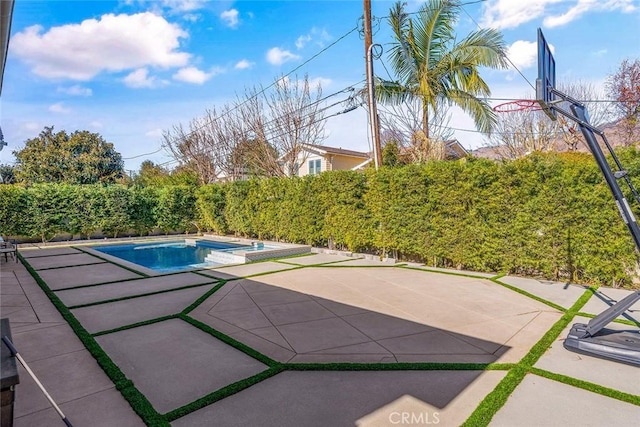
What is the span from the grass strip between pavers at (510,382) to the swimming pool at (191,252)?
8.05 m

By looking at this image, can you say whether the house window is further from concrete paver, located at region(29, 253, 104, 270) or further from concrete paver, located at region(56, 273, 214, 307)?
concrete paver, located at region(56, 273, 214, 307)

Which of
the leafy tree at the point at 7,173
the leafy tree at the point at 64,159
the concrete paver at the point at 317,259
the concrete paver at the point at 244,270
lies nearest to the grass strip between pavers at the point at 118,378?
the concrete paver at the point at 244,270

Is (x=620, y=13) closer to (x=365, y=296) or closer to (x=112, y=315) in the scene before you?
(x=365, y=296)

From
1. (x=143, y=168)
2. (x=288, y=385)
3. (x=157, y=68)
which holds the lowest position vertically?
(x=288, y=385)

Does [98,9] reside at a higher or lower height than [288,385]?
higher

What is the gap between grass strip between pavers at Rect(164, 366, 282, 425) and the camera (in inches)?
110

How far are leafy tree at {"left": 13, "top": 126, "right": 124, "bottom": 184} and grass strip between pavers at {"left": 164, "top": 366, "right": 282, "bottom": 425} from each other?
29.2 m

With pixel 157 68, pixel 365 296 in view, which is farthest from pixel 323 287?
pixel 157 68

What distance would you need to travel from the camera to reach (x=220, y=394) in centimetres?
306

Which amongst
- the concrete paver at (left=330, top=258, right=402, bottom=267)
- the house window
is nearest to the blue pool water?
the concrete paver at (left=330, top=258, right=402, bottom=267)

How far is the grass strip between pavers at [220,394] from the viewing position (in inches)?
110

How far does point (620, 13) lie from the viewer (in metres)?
10.6

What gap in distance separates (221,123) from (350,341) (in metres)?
21.4

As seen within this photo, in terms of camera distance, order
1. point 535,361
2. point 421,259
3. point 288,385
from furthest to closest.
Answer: point 421,259 → point 535,361 → point 288,385
